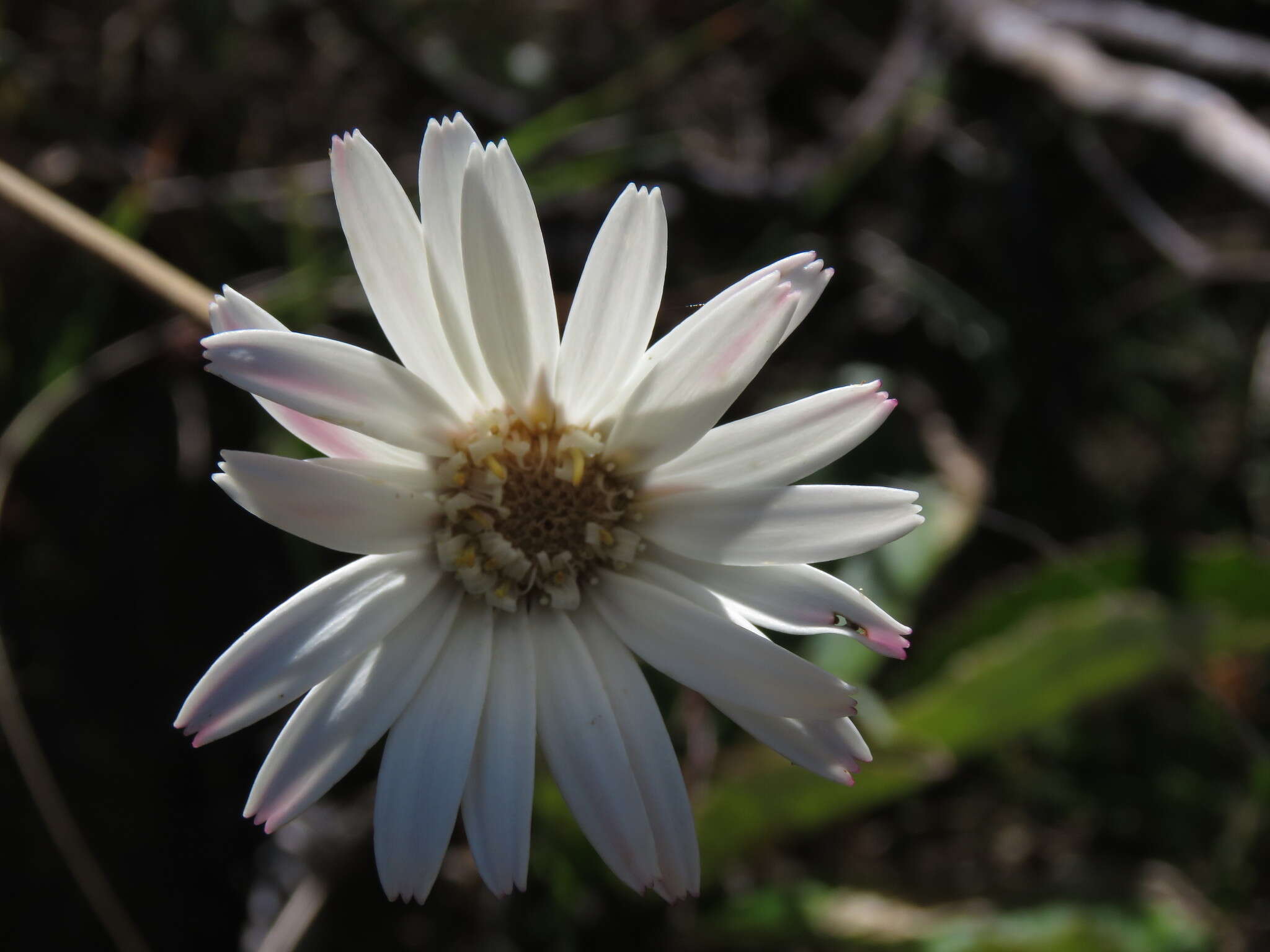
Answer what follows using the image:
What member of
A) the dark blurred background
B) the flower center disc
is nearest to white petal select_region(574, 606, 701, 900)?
the flower center disc

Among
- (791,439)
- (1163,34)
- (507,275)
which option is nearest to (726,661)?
(791,439)

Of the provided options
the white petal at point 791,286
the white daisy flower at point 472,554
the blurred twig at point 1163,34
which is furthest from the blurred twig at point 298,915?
the blurred twig at point 1163,34

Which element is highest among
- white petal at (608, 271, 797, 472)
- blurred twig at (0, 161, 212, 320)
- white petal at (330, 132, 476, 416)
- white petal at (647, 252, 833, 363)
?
blurred twig at (0, 161, 212, 320)

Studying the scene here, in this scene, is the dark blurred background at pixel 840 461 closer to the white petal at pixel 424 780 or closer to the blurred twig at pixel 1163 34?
the blurred twig at pixel 1163 34

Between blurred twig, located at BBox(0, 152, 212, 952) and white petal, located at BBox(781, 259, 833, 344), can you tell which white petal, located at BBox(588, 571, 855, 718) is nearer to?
white petal, located at BBox(781, 259, 833, 344)

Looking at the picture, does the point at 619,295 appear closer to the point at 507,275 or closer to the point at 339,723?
the point at 507,275
